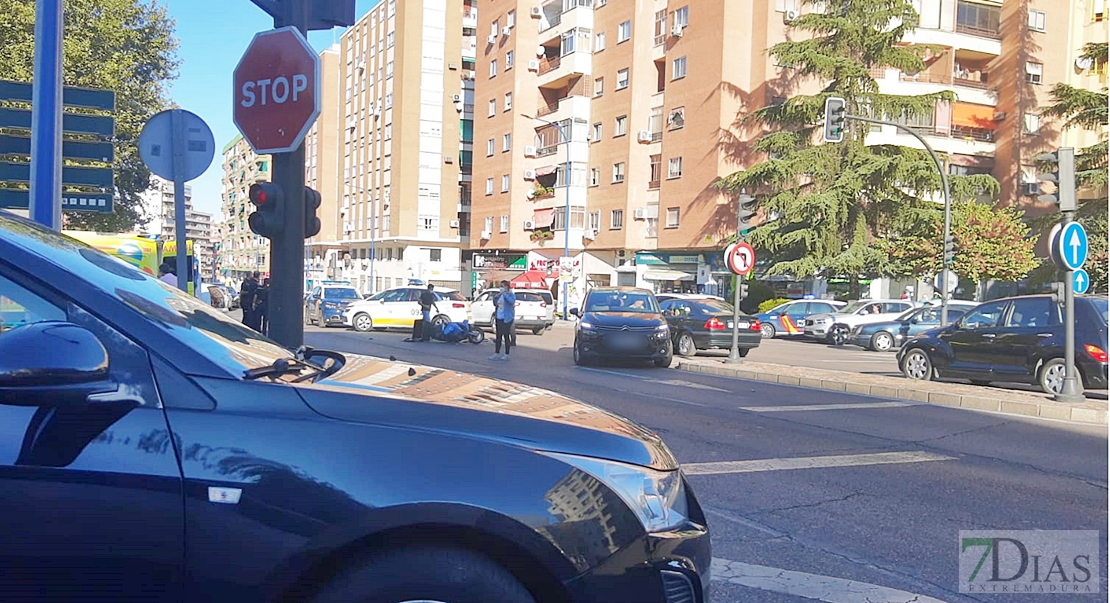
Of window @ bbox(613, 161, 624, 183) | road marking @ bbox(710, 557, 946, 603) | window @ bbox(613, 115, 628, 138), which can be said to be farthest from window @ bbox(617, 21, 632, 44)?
road marking @ bbox(710, 557, 946, 603)

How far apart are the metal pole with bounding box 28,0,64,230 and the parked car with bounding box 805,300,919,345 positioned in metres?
24.4

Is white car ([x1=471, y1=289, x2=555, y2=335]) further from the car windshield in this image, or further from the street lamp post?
the street lamp post

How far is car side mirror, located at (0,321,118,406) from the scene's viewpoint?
2082 mm

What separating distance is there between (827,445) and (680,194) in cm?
3462

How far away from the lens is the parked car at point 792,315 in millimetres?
29344

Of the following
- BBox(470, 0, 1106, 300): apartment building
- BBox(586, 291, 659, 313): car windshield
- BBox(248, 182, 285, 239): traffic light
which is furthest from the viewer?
BBox(470, 0, 1106, 300): apartment building

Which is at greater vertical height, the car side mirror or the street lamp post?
the street lamp post

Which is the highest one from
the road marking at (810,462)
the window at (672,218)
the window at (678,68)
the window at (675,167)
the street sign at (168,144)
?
the window at (678,68)

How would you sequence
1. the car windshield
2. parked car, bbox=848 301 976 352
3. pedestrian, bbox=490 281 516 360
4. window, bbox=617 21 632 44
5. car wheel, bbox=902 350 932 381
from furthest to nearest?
window, bbox=617 21 632 44
parked car, bbox=848 301 976 352
pedestrian, bbox=490 281 516 360
the car windshield
car wheel, bbox=902 350 932 381

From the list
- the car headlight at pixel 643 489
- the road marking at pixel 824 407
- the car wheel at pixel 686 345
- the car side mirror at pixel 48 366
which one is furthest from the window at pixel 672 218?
the car side mirror at pixel 48 366

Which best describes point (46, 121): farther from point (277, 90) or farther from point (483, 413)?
point (483, 413)

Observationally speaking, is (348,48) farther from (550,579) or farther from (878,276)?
(550,579)

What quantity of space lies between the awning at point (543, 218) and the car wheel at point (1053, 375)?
39281mm

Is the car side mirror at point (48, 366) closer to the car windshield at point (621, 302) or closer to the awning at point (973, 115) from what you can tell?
the car windshield at point (621, 302)
